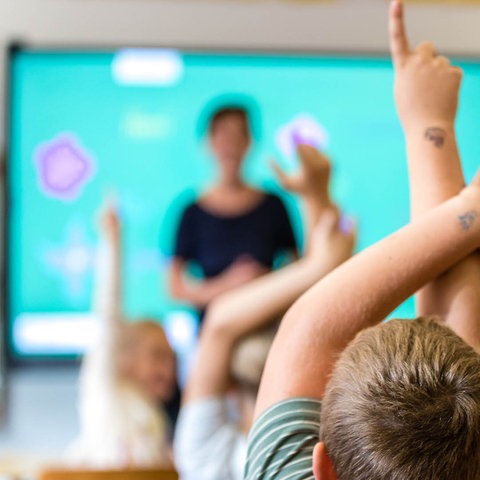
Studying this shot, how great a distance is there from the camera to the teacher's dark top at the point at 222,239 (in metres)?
3.03

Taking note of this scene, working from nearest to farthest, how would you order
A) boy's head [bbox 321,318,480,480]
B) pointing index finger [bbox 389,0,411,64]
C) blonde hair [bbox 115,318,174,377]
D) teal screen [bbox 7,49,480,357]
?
boy's head [bbox 321,318,480,480]
pointing index finger [bbox 389,0,411,64]
blonde hair [bbox 115,318,174,377]
teal screen [bbox 7,49,480,357]

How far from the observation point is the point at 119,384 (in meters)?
2.65

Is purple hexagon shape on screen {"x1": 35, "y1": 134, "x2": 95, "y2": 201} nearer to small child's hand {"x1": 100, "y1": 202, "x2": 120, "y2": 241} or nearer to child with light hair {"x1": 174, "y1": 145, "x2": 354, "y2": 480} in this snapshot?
small child's hand {"x1": 100, "y1": 202, "x2": 120, "y2": 241}

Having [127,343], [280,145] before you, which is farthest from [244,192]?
[127,343]

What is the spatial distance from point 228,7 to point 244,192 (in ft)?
2.13

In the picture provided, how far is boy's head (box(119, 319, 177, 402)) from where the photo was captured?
2.77m

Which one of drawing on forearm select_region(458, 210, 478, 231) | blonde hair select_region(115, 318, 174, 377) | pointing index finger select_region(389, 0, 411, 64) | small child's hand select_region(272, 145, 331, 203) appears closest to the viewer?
drawing on forearm select_region(458, 210, 478, 231)

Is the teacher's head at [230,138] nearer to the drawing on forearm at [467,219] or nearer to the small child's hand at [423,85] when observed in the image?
the small child's hand at [423,85]

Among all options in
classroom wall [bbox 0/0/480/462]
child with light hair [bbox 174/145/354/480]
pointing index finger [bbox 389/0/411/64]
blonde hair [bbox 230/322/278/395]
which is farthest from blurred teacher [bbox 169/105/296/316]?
pointing index finger [bbox 389/0/411/64]

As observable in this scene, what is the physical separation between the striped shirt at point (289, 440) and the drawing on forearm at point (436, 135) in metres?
0.26

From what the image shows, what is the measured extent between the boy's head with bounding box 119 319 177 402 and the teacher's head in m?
0.60

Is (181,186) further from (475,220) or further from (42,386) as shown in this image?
(475,220)

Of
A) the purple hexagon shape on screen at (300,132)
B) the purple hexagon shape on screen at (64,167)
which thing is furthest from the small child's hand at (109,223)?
the purple hexagon shape on screen at (300,132)

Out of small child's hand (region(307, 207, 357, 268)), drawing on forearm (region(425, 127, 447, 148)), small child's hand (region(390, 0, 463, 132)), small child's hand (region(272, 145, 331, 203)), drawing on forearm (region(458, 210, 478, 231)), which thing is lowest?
small child's hand (region(307, 207, 357, 268))
